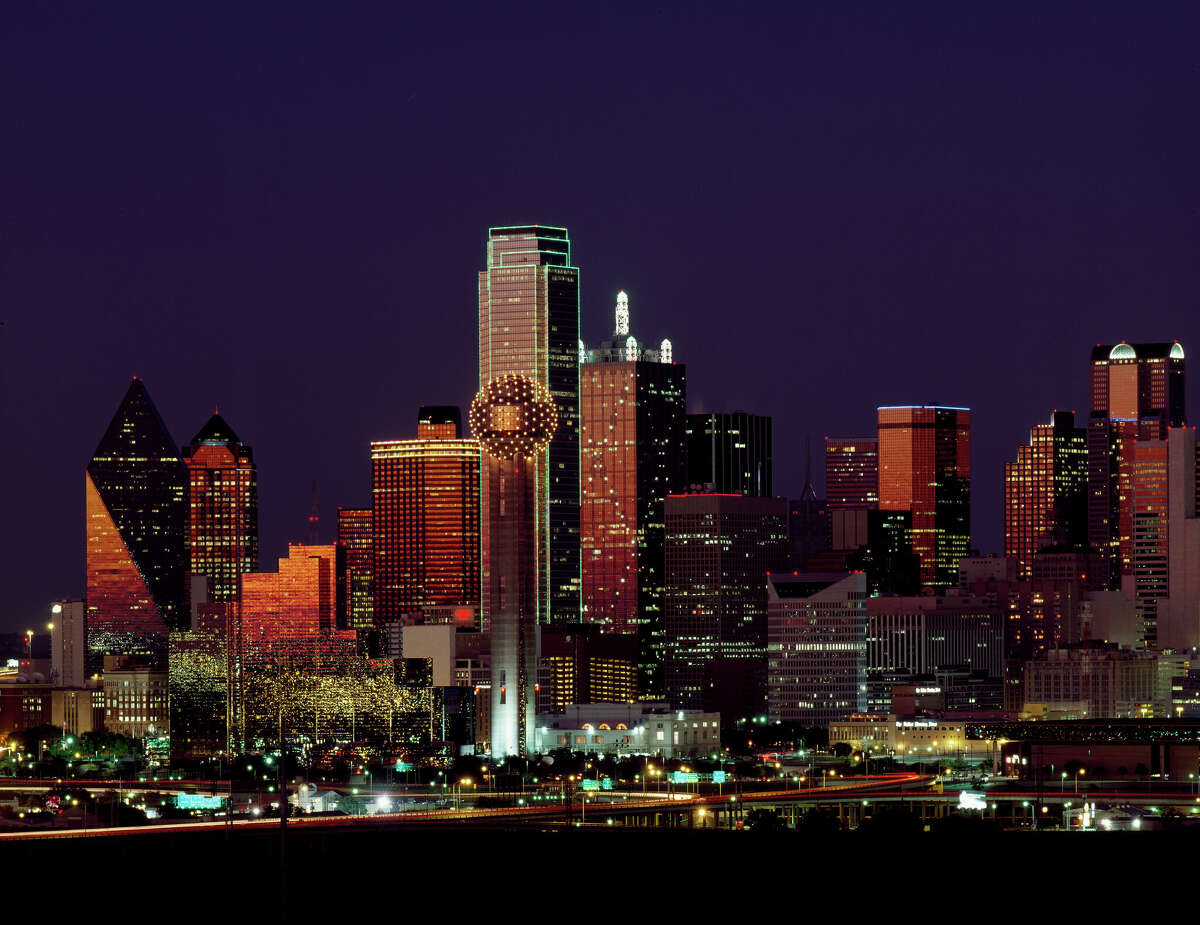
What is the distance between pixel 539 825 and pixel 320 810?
2293 cm

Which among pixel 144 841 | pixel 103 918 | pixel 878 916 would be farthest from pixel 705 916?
pixel 144 841

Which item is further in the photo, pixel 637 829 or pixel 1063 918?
pixel 637 829

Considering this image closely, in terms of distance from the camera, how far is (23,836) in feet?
540

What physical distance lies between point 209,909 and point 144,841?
977 inches

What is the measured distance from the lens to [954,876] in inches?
5817

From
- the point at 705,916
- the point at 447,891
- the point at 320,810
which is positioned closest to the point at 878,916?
the point at 705,916

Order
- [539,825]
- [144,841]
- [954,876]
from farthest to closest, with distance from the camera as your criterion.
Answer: [539,825] → [144,841] → [954,876]

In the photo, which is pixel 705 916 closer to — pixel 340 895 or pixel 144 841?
pixel 340 895

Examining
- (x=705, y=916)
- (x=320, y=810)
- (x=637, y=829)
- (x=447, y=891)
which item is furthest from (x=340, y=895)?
(x=320, y=810)

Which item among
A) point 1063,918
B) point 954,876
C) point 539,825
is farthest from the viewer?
point 539,825

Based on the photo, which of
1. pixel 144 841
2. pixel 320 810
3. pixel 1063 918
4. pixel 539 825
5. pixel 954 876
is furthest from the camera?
pixel 320 810

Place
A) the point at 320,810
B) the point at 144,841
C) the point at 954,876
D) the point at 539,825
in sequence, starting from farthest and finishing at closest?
the point at 320,810 → the point at 539,825 → the point at 144,841 → the point at 954,876

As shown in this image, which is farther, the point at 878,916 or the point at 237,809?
the point at 237,809

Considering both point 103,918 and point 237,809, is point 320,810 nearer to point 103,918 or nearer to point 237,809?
point 237,809
